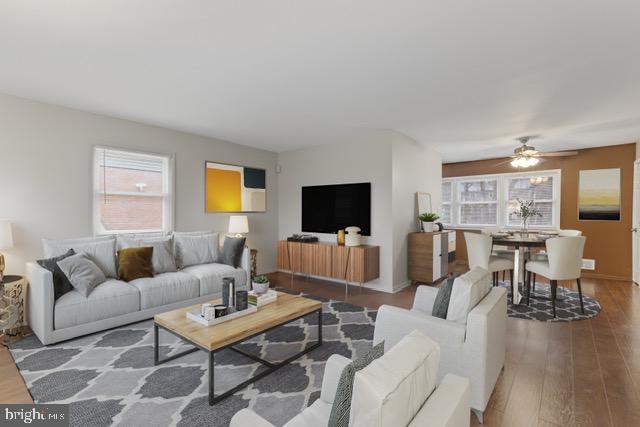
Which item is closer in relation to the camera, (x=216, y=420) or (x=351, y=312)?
(x=216, y=420)

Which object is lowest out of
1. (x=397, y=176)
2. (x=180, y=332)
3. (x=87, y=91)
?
(x=180, y=332)

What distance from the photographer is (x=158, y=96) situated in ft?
10.8

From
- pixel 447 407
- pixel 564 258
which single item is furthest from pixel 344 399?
pixel 564 258

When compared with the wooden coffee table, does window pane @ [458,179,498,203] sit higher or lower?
higher

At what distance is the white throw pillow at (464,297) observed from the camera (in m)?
1.95

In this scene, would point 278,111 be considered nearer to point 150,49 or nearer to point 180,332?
point 150,49

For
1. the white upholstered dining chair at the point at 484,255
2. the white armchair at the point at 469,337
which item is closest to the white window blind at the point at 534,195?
the white upholstered dining chair at the point at 484,255

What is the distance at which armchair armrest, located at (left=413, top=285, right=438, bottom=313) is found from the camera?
275cm

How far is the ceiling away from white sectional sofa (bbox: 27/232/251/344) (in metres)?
1.95

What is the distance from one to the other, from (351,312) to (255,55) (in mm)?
2995

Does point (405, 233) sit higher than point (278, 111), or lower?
lower

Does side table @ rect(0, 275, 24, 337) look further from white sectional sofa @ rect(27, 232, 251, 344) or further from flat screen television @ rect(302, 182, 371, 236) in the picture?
flat screen television @ rect(302, 182, 371, 236)

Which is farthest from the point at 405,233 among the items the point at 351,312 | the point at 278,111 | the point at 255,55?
the point at 255,55

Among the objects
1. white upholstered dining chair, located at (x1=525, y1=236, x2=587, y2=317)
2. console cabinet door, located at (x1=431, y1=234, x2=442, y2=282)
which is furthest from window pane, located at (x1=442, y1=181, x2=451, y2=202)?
white upholstered dining chair, located at (x1=525, y1=236, x2=587, y2=317)
